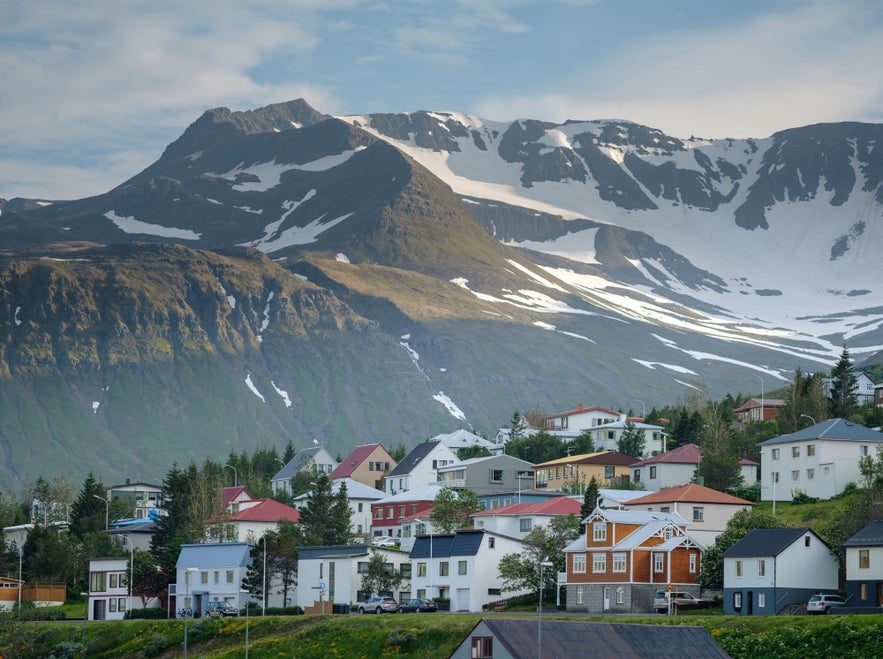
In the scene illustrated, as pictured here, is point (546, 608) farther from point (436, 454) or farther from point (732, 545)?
point (436, 454)

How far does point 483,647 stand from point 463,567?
37.6 metres

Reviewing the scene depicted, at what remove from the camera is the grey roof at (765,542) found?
85750 millimetres

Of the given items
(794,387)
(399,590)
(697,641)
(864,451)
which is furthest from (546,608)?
(794,387)

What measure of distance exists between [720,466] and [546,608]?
34694 millimetres

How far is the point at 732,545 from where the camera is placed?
91.1m

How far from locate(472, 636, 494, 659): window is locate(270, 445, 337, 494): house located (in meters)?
117

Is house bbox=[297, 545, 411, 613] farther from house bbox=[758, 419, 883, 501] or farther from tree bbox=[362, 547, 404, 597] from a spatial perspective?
house bbox=[758, 419, 883, 501]

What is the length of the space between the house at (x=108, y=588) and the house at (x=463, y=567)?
84.7ft

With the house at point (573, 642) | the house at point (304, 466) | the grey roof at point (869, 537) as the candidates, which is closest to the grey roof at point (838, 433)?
the grey roof at point (869, 537)

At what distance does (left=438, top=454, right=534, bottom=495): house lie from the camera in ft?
493

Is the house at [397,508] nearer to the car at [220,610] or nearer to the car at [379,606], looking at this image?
the car at [220,610]

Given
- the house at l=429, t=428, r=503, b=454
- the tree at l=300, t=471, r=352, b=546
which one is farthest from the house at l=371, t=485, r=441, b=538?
the house at l=429, t=428, r=503, b=454

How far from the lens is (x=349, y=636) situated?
8631 centimetres

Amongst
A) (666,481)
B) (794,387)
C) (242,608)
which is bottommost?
(242,608)
